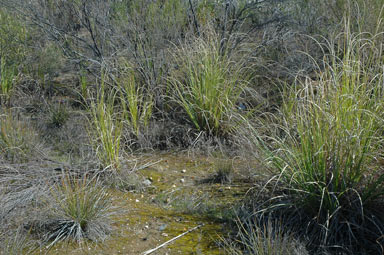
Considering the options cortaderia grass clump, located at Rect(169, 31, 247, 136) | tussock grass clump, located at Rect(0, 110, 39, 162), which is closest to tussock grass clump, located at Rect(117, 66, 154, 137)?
cortaderia grass clump, located at Rect(169, 31, 247, 136)

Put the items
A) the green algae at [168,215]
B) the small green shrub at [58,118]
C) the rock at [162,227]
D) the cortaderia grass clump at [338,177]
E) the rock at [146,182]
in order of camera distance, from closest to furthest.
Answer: the cortaderia grass clump at [338,177] < the green algae at [168,215] < the rock at [162,227] < the rock at [146,182] < the small green shrub at [58,118]

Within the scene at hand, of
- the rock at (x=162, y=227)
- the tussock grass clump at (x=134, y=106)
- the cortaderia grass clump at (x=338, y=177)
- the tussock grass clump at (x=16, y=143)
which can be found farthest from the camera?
the tussock grass clump at (x=134, y=106)

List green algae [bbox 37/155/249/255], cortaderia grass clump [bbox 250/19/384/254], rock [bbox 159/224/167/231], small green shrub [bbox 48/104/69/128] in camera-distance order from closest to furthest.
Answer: cortaderia grass clump [bbox 250/19/384/254] → green algae [bbox 37/155/249/255] → rock [bbox 159/224/167/231] → small green shrub [bbox 48/104/69/128]

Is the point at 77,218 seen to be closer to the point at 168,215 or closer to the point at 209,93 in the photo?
the point at 168,215

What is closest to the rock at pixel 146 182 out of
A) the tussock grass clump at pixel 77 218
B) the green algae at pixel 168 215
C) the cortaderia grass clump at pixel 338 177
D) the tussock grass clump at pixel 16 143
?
the green algae at pixel 168 215

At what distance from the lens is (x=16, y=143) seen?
16.8ft

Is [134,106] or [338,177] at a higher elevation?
[134,106]

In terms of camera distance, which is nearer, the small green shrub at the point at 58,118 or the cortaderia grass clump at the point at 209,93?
the cortaderia grass clump at the point at 209,93

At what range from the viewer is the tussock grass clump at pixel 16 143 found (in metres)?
5.05

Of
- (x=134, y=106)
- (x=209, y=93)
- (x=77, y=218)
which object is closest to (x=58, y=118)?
(x=134, y=106)

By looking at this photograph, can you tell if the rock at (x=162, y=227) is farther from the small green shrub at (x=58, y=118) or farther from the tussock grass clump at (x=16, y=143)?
the small green shrub at (x=58, y=118)

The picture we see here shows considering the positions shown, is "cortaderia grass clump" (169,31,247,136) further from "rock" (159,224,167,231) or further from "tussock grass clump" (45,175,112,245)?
"tussock grass clump" (45,175,112,245)

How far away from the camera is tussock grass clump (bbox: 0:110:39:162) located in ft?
16.6

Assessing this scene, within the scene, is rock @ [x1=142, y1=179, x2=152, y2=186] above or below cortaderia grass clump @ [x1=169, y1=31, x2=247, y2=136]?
below
